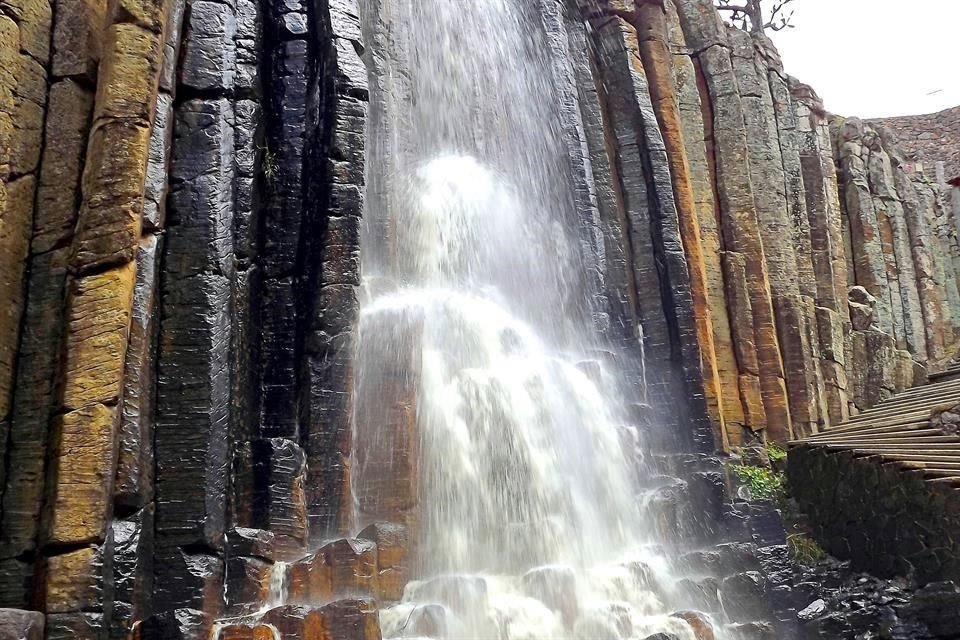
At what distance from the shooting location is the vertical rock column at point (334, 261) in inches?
315

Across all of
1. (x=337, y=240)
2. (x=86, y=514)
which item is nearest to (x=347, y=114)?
(x=337, y=240)

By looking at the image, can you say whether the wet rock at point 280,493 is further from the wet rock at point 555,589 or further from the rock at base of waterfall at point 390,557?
the wet rock at point 555,589

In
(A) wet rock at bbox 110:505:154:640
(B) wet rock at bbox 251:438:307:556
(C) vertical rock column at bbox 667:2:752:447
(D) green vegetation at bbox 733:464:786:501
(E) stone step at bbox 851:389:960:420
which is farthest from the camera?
(C) vertical rock column at bbox 667:2:752:447

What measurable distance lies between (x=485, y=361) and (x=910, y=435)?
4.91 m

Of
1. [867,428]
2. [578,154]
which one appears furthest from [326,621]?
[578,154]

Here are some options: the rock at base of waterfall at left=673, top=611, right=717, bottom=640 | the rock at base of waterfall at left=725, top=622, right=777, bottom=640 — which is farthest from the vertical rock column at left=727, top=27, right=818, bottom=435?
the rock at base of waterfall at left=673, top=611, right=717, bottom=640

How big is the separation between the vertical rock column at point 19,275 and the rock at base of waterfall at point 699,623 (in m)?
5.80

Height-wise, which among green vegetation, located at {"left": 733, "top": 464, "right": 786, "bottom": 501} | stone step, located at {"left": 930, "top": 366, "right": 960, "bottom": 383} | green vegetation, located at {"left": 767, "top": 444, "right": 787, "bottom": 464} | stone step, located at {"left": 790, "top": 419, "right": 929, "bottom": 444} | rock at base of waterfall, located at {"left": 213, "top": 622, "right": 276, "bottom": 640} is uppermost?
stone step, located at {"left": 930, "top": 366, "right": 960, "bottom": 383}

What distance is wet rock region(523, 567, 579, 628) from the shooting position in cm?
799

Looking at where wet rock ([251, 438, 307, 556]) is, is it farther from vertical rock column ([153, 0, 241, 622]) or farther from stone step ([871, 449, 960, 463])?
stone step ([871, 449, 960, 463])

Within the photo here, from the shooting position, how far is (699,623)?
8.20 metres

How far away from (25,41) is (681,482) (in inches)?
342

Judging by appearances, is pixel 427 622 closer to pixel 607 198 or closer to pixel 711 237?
pixel 607 198

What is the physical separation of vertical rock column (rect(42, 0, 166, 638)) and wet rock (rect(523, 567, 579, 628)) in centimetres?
378
